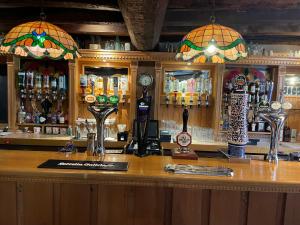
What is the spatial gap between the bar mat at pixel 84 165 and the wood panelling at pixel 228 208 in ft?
2.27

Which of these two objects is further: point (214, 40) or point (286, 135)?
point (286, 135)

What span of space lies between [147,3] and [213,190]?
57.7 inches

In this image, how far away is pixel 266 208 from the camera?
1926mm

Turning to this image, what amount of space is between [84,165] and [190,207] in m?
0.84

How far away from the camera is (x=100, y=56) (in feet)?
14.0

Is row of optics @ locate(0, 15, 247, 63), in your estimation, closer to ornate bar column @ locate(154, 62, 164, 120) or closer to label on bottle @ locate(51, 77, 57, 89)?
ornate bar column @ locate(154, 62, 164, 120)

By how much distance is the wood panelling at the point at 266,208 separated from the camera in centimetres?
192

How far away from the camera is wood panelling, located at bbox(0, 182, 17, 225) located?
1.94m

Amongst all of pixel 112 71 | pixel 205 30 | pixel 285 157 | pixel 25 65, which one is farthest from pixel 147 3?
pixel 25 65

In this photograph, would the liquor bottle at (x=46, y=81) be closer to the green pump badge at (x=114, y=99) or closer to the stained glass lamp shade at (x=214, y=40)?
the green pump badge at (x=114, y=99)

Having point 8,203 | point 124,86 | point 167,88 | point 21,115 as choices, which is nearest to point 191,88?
point 167,88

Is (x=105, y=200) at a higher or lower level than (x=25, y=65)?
lower

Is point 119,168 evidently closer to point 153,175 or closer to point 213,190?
point 153,175

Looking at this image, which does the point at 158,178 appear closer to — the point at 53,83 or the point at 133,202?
the point at 133,202
